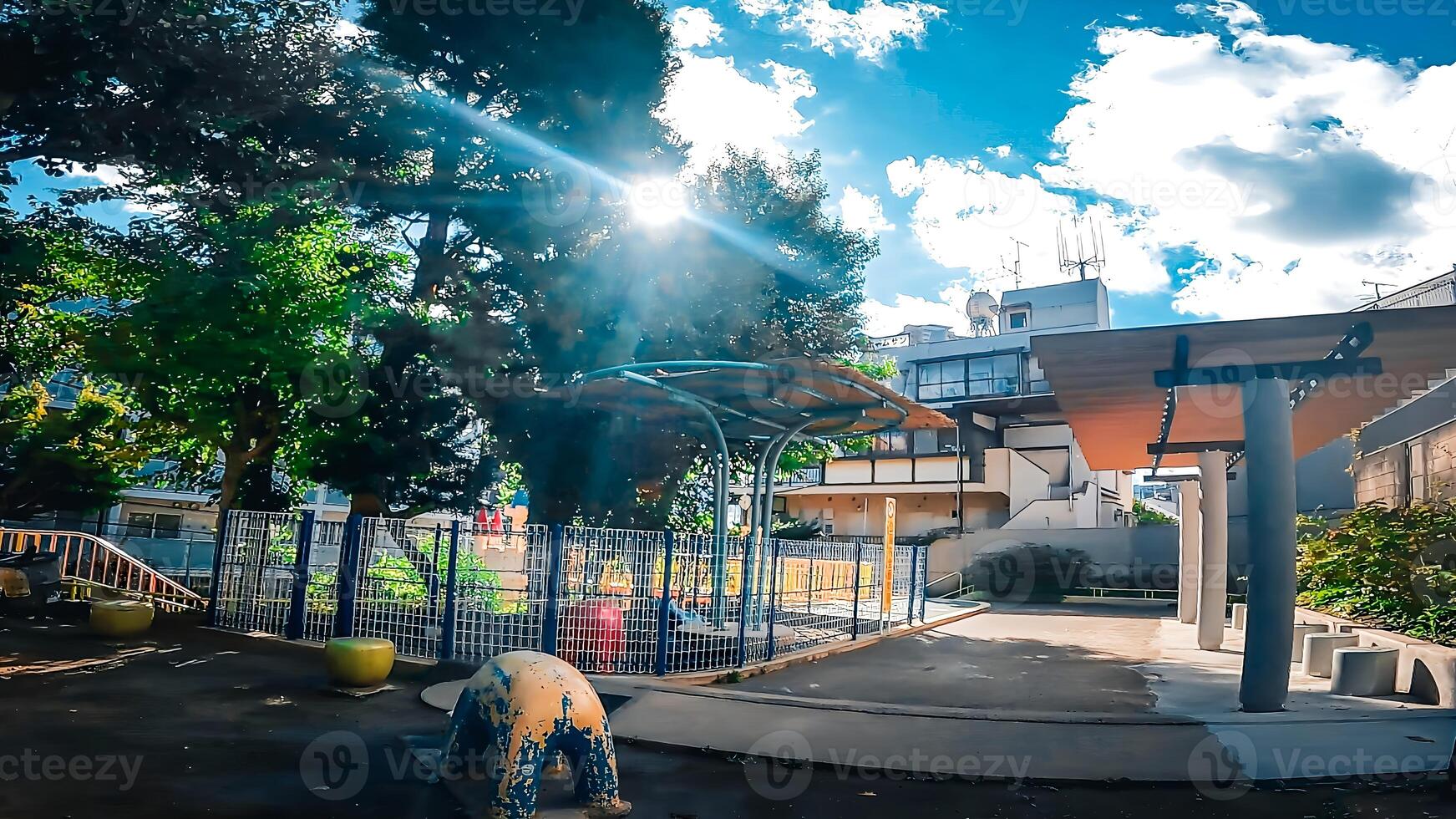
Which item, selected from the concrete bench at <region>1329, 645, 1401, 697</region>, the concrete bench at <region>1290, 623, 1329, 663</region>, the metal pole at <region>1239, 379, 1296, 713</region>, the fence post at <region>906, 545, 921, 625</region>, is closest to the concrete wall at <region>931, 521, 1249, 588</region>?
the fence post at <region>906, 545, 921, 625</region>

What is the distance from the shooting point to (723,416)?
1576cm

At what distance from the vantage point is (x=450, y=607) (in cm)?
1069

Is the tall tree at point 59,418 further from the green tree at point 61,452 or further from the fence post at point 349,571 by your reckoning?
the fence post at point 349,571

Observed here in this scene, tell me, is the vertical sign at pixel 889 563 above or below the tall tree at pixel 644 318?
below

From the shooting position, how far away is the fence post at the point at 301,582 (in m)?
11.9

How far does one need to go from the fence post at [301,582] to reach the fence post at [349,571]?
761 mm

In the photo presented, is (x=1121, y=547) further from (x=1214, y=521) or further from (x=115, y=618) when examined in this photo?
(x=115, y=618)

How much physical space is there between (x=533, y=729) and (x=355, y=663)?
4.94 metres

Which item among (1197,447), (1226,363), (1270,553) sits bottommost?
(1270,553)

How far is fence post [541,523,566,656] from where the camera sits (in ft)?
32.9

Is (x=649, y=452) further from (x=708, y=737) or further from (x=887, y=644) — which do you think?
(x=708, y=737)

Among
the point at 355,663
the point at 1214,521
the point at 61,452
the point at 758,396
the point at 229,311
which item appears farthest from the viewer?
the point at 61,452

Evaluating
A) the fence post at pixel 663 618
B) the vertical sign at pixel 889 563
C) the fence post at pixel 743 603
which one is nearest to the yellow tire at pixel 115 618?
the fence post at pixel 663 618

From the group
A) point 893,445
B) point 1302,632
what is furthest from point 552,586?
point 893,445
